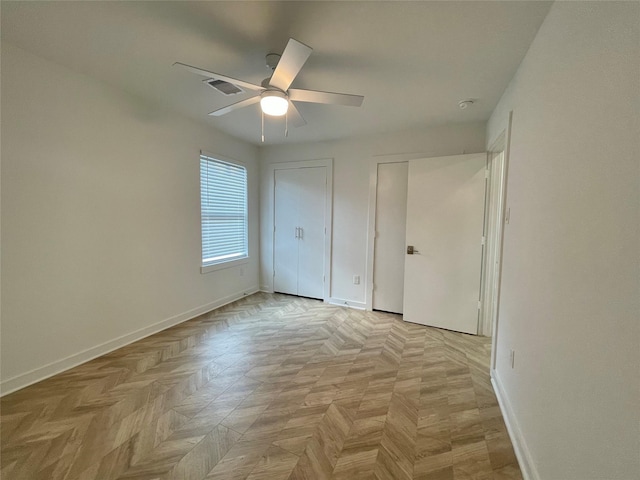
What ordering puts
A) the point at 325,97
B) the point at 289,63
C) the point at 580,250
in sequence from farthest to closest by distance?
the point at 325,97
the point at 289,63
the point at 580,250

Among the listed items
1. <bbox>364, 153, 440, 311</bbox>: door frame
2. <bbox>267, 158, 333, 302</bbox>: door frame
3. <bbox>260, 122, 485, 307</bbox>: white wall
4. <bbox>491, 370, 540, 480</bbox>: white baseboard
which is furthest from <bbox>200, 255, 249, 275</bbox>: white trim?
<bbox>491, 370, 540, 480</bbox>: white baseboard

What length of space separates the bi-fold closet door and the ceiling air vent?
1.86 m

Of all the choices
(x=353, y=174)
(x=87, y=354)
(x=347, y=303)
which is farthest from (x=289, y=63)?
(x=347, y=303)

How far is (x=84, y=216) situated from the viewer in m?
2.31

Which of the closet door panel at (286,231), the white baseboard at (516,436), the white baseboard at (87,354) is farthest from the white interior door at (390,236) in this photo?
the white baseboard at (87,354)

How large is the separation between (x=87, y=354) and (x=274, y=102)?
2691mm

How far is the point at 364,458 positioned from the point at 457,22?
2.52 metres

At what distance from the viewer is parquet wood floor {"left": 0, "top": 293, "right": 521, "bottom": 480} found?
1425mm

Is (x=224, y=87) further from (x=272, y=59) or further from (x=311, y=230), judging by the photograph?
(x=311, y=230)

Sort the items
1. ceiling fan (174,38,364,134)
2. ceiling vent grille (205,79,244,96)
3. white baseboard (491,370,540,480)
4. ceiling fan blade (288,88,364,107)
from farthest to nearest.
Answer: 1. ceiling vent grille (205,79,244,96)
2. ceiling fan blade (288,88,364,107)
3. ceiling fan (174,38,364,134)
4. white baseboard (491,370,540,480)

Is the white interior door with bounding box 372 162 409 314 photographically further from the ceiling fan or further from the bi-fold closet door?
the ceiling fan

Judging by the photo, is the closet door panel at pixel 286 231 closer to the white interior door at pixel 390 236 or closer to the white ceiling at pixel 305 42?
the white interior door at pixel 390 236

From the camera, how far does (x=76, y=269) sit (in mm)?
2289

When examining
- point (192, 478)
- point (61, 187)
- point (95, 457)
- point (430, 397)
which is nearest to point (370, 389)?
point (430, 397)
